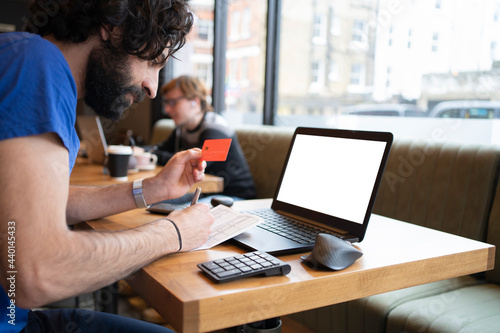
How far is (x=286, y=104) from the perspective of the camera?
3711 mm

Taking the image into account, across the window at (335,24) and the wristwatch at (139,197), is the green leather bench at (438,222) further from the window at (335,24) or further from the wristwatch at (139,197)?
the window at (335,24)

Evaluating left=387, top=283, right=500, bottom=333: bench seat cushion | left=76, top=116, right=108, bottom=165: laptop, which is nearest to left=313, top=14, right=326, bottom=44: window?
left=76, top=116, right=108, bottom=165: laptop

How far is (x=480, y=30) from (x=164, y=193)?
1907mm

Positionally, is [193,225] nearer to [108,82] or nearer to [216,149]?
[216,149]

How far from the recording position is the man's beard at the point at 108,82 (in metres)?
1.05

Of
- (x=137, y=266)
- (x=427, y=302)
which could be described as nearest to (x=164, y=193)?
(x=137, y=266)

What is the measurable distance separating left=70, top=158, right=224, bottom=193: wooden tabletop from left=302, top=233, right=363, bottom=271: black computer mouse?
1154mm

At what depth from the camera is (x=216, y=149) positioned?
3.74 ft

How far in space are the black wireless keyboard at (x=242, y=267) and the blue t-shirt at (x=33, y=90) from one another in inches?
14.1

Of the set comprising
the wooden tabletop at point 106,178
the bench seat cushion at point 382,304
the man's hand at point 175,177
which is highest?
the man's hand at point 175,177

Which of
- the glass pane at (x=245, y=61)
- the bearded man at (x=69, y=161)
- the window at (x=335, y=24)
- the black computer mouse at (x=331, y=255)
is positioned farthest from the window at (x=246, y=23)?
the black computer mouse at (x=331, y=255)

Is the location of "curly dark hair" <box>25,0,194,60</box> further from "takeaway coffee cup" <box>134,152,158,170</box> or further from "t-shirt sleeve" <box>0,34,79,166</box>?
"takeaway coffee cup" <box>134,152,158,170</box>

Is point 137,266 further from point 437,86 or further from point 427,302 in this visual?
point 437,86

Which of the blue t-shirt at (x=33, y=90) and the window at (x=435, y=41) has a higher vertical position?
the window at (x=435, y=41)
